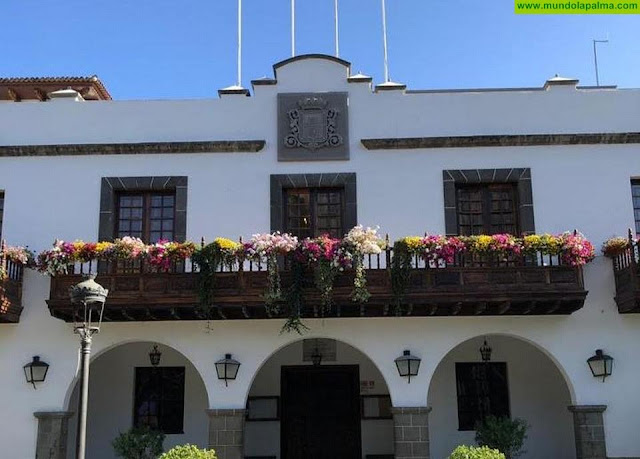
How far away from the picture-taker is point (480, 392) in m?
15.0

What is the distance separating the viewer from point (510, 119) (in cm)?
1474

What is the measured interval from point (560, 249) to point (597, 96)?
3771 mm

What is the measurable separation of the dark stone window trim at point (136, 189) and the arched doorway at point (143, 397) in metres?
2.52

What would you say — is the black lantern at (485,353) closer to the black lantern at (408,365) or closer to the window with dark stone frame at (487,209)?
the black lantern at (408,365)

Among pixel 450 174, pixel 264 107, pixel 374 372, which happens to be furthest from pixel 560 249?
pixel 264 107

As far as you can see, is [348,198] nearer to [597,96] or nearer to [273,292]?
[273,292]

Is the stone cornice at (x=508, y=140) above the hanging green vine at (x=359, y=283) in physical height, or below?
above

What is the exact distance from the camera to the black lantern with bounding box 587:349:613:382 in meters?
13.2

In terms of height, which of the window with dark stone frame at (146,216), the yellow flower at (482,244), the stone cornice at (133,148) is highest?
the stone cornice at (133,148)

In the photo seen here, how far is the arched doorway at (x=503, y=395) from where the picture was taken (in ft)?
48.0

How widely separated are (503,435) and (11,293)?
9190 mm

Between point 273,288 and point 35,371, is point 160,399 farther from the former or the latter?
point 273,288

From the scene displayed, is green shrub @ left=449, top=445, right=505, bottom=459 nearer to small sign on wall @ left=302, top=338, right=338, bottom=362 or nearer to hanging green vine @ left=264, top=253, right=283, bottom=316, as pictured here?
hanging green vine @ left=264, top=253, right=283, bottom=316

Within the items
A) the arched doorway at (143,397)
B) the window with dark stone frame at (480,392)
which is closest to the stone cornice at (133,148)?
the arched doorway at (143,397)
